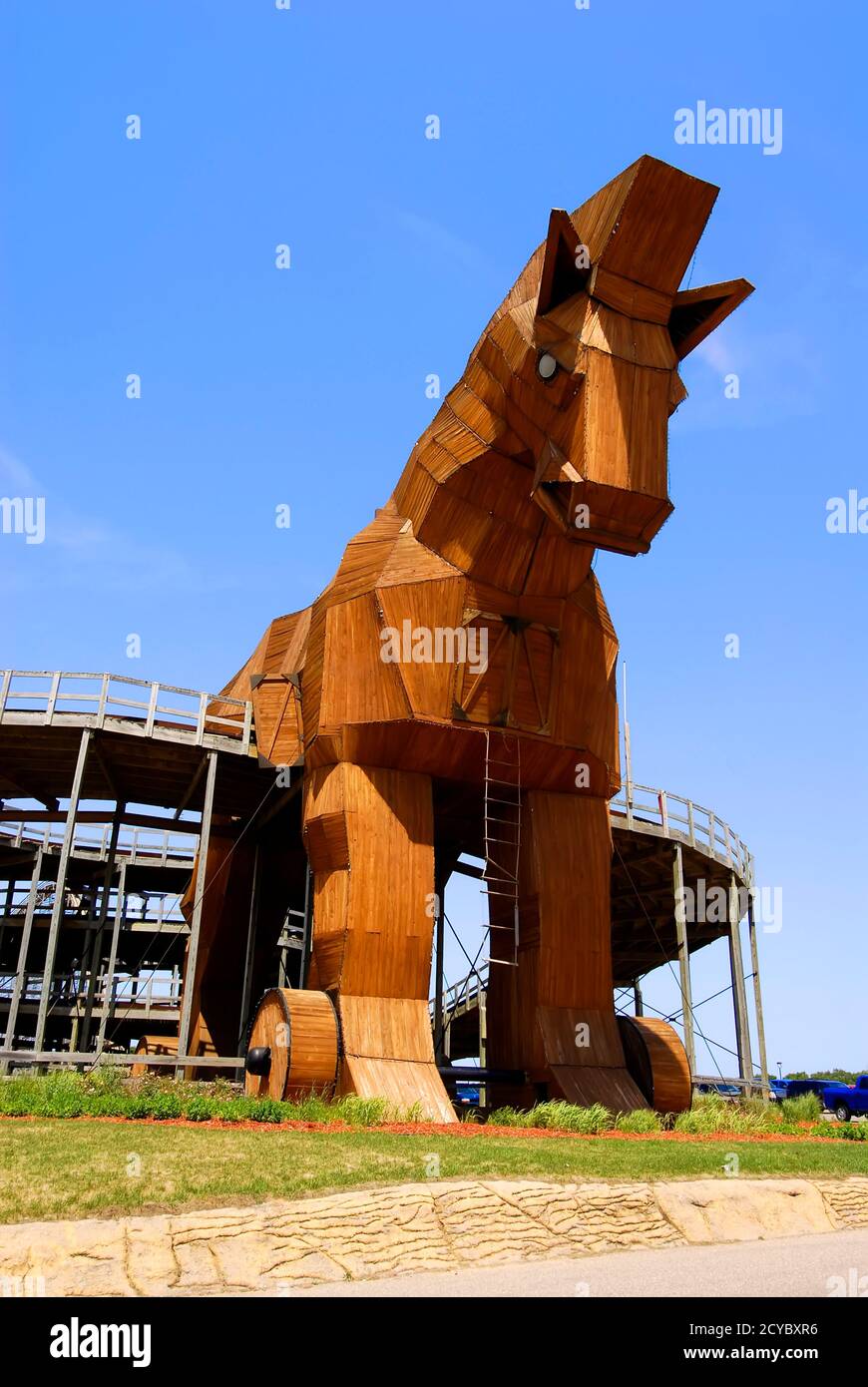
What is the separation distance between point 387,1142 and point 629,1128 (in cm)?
428

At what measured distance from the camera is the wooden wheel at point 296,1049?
13297 mm

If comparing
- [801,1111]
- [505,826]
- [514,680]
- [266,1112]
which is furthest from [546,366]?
[801,1111]

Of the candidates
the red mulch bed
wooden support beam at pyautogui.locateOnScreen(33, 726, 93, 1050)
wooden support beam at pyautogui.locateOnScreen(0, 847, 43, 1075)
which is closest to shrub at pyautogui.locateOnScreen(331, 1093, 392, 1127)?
the red mulch bed

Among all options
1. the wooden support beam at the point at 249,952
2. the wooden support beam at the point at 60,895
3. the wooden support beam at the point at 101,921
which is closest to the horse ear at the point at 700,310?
the wooden support beam at the point at 60,895

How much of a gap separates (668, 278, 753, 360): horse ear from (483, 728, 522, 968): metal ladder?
559cm

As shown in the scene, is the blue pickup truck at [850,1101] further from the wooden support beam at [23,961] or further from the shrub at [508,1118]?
the wooden support beam at [23,961]

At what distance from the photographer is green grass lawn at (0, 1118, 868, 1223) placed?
25.5ft

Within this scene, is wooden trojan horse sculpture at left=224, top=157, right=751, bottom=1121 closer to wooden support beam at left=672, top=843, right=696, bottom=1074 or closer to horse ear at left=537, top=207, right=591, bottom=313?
horse ear at left=537, top=207, right=591, bottom=313

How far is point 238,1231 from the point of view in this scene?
6.94 meters

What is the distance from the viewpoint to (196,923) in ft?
58.6

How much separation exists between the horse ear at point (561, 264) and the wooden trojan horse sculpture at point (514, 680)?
3 centimetres
